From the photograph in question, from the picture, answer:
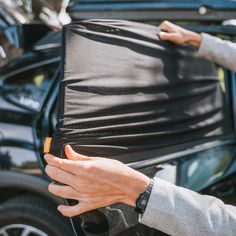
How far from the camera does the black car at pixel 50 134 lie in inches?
92.1

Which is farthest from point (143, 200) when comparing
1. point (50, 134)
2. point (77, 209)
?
point (50, 134)

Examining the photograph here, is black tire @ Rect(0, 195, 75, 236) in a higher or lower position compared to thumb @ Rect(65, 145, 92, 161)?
lower

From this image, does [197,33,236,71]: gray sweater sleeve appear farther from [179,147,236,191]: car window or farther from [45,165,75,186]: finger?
[45,165,75,186]: finger

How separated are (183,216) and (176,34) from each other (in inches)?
49.5

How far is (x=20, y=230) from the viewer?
8.18ft

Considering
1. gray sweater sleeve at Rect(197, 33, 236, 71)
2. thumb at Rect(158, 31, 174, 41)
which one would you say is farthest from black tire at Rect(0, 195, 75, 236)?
gray sweater sleeve at Rect(197, 33, 236, 71)

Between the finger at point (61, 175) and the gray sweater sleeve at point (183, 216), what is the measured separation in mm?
277

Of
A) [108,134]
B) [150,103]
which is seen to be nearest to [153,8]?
[150,103]

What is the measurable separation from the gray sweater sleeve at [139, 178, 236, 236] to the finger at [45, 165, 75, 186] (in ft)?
0.91

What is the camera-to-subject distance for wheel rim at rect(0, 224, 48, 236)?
2.44 metres

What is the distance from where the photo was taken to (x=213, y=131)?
272 centimetres

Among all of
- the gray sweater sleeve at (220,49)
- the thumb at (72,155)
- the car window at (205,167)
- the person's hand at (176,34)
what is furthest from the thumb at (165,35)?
the thumb at (72,155)

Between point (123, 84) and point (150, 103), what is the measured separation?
20 centimetres

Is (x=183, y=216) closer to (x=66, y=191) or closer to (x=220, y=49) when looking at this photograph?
(x=66, y=191)
